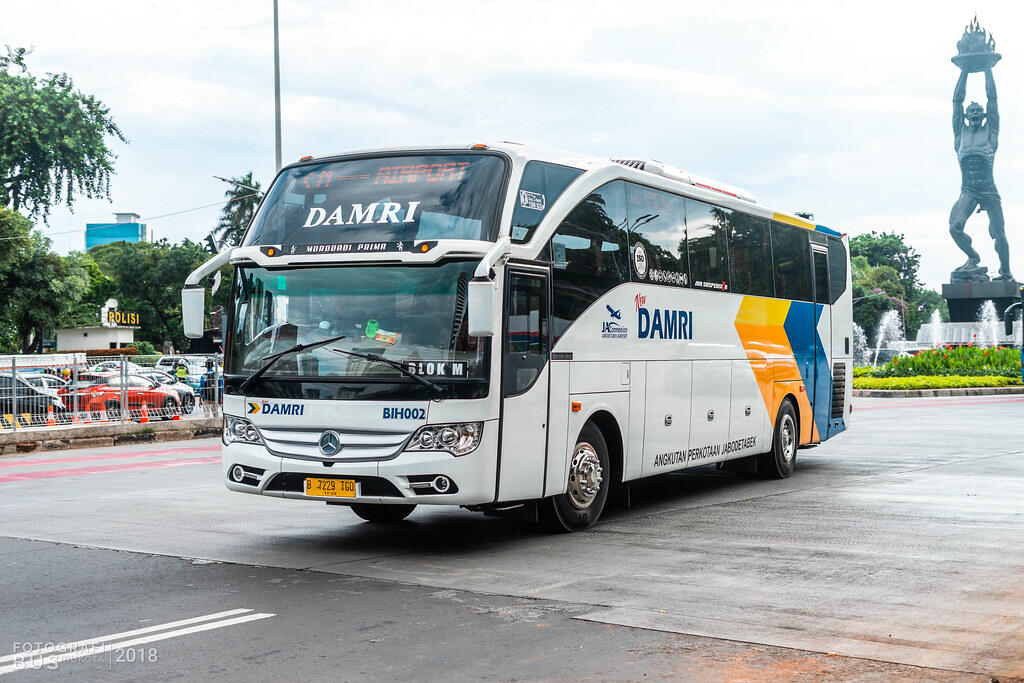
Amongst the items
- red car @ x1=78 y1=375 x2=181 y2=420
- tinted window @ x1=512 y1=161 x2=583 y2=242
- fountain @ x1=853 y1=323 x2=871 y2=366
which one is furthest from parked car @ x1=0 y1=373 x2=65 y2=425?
fountain @ x1=853 y1=323 x2=871 y2=366

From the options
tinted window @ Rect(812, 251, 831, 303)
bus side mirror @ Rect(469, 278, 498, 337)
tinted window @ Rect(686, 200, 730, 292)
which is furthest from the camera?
tinted window @ Rect(812, 251, 831, 303)

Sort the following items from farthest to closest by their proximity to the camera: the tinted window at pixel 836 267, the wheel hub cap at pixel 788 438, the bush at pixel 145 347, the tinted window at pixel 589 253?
the bush at pixel 145 347 < the tinted window at pixel 836 267 < the wheel hub cap at pixel 788 438 < the tinted window at pixel 589 253

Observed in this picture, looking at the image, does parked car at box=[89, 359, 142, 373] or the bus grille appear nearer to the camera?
the bus grille

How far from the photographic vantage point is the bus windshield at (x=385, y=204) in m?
9.36

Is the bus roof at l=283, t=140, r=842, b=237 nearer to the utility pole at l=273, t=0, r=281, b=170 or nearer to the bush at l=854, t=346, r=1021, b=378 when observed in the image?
the utility pole at l=273, t=0, r=281, b=170

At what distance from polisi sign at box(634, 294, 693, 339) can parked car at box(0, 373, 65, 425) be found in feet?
51.1

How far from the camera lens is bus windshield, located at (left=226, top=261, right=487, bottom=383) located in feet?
29.9

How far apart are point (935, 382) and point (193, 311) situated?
36607 mm

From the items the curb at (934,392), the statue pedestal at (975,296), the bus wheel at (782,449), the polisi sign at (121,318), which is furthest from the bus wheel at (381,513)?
the polisi sign at (121,318)

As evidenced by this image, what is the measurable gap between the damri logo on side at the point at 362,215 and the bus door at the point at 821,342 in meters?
8.51

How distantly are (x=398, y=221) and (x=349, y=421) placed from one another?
5.30 ft

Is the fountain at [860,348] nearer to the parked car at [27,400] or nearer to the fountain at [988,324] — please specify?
the fountain at [988,324]

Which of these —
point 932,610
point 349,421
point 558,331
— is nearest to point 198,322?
point 349,421

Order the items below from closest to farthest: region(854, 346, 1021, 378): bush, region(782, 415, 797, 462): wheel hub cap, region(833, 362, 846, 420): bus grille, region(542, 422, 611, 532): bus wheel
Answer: region(542, 422, 611, 532): bus wheel < region(782, 415, 797, 462): wheel hub cap < region(833, 362, 846, 420): bus grille < region(854, 346, 1021, 378): bush
